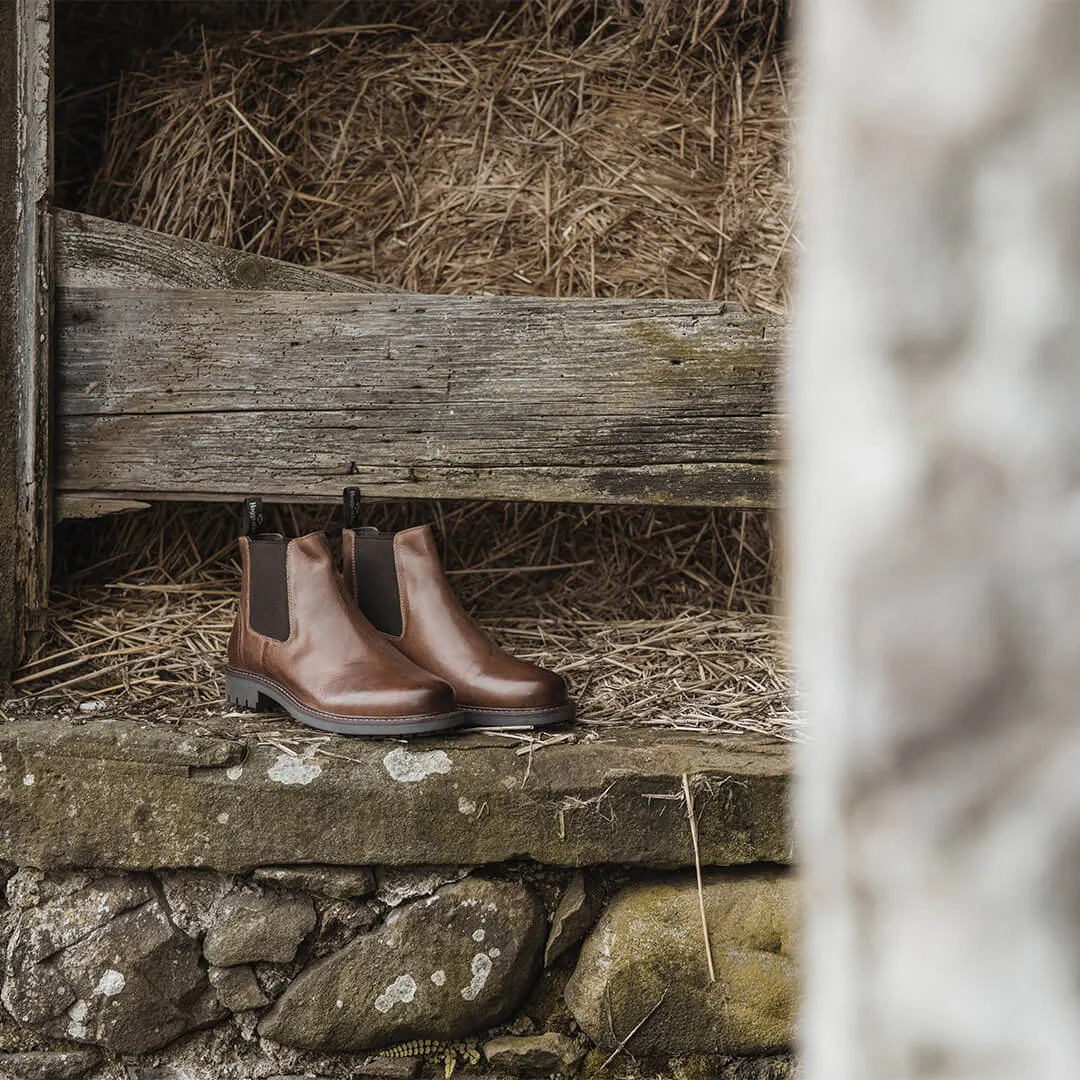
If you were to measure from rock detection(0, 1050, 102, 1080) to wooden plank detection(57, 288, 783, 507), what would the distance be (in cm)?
74

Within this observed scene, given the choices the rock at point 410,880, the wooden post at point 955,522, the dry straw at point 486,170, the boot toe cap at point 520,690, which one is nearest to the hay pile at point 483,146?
the dry straw at point 486,170

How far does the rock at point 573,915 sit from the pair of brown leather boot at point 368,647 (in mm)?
209

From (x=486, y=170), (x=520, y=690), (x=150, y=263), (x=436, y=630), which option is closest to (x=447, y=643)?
(x=436, y=630)

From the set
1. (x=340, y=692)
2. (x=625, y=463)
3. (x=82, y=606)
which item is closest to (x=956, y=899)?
(x=340, y=692)

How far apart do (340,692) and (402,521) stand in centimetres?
71

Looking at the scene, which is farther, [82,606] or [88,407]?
[82,606]

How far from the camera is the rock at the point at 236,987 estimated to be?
1.31 m

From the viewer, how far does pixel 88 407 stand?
5.10 feet

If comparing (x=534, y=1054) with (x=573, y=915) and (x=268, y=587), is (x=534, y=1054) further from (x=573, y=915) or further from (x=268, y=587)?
(x=268, y=587)

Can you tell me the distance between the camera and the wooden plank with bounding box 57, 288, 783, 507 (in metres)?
1.52

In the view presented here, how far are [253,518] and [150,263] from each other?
0.40 m

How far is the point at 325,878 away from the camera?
1304 mm

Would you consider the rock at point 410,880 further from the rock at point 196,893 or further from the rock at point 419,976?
the rock at point 196,893

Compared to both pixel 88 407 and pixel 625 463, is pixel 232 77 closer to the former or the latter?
pixel 88 407
